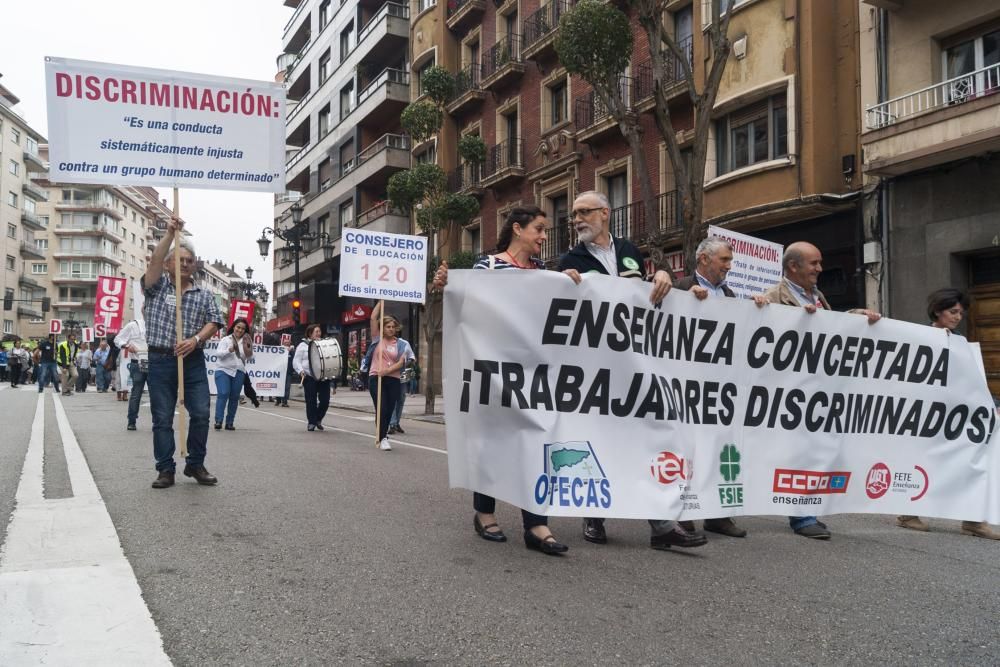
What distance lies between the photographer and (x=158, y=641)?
280cm

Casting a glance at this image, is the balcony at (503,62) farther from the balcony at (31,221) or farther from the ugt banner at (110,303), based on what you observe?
the balcony at (31,221)

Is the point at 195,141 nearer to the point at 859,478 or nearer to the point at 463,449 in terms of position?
the point at 463,449

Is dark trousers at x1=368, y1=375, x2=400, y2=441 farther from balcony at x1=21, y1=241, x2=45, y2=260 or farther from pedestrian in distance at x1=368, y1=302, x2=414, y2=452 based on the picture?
balcony at x1=21, y1=241, x2=45, y2=260

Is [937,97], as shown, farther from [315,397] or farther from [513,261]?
[513,261]

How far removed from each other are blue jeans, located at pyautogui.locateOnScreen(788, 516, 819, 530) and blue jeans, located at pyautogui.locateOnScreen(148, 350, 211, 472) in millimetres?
4255

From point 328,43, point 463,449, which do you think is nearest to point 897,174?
point 463,449

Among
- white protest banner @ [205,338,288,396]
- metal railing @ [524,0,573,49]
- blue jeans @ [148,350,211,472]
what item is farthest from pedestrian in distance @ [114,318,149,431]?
metal railing @ [524,0,573,49]

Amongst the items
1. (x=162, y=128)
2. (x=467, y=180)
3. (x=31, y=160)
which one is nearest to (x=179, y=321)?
(x=162, y=128)

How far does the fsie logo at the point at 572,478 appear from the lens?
4.21 metres

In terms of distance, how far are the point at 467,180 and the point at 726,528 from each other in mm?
24778

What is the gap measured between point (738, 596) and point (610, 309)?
164cm

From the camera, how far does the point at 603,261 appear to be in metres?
4.82

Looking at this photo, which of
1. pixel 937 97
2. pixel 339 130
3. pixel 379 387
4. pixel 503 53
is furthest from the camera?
pixel 339 130


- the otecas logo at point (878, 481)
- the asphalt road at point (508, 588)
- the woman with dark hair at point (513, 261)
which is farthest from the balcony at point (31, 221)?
the otecas logo at point (878, 481)
